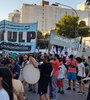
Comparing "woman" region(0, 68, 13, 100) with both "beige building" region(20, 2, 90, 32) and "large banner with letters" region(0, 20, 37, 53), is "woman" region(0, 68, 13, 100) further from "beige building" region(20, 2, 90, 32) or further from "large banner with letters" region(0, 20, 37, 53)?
"beige building" region(20, 2, 90, 32)

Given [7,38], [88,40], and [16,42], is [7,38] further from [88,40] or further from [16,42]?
[88,40]

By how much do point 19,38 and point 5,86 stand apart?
217 inches

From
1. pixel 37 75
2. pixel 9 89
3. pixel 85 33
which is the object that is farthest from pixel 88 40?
pixel 9 89

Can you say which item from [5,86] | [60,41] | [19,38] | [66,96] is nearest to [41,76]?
[19,38]

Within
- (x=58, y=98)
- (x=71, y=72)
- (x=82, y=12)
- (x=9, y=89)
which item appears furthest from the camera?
(x=82, y=12)

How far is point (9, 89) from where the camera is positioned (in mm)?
3004

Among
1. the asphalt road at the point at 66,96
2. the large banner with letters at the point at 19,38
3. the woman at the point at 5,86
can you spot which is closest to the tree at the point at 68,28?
the asphalt road at the point at 66,96

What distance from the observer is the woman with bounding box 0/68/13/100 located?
2885mm

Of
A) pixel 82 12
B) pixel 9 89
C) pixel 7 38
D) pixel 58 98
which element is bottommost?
pixel 58 98

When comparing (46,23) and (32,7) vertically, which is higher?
(32,7)

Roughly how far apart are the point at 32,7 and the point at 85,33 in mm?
55478

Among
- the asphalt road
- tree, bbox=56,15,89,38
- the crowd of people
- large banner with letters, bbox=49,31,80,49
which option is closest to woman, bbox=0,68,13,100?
the crowd of people

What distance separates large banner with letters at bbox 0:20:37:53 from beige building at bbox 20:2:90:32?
89316 millimetres

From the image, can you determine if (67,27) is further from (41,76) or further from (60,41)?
(41,76)
